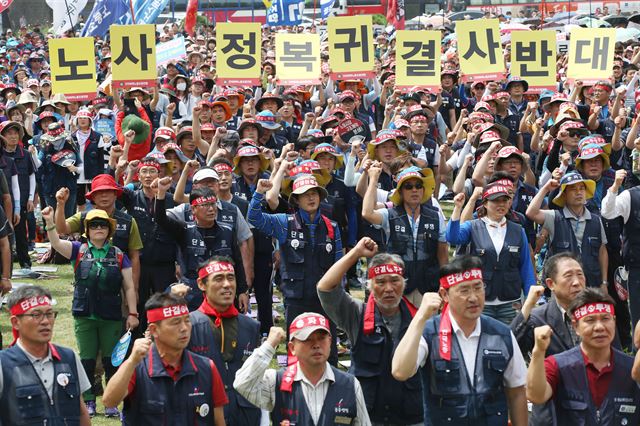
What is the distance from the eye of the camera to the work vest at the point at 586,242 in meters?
10.8

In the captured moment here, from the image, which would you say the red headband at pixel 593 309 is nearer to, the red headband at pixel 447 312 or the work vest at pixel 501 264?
the red headband at pixel 447 312

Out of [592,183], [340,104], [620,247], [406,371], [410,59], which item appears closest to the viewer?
[406,371]

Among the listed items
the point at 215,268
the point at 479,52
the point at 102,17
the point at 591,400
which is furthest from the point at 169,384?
the point at 102,17

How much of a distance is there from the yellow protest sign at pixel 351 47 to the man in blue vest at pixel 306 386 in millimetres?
12281

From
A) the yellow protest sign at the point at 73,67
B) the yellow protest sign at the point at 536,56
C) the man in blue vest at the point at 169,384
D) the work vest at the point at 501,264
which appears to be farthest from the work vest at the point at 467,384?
the yellow protest sign at the point at 536,56

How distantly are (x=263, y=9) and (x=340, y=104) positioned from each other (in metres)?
39.2

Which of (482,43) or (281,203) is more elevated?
(482,43)

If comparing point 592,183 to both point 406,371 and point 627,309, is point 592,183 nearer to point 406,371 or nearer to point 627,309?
point 627,309

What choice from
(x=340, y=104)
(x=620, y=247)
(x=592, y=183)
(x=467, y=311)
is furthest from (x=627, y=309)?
(x=340, y=104)

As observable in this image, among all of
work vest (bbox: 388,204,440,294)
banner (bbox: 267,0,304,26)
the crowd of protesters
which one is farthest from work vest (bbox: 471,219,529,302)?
banner (bbox: 267,0,304,26)

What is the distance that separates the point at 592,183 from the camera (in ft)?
35.9

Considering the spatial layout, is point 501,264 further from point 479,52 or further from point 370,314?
point 479,52

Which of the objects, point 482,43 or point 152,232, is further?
point 482,43

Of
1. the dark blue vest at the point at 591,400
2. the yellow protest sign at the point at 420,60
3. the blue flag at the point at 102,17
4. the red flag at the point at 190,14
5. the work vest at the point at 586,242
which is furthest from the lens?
the red flag at the point at 190,14
